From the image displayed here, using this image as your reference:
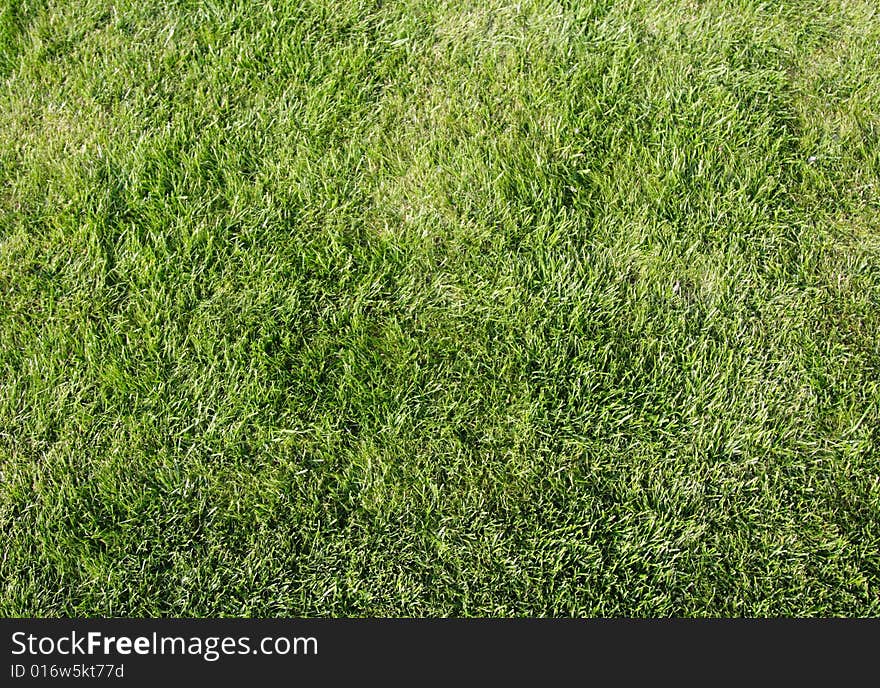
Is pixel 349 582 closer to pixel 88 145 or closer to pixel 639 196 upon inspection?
pixel 639 196

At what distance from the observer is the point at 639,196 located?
2818mm

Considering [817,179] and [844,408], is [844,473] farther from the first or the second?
[817,179]

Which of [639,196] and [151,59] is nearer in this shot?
[639,196]

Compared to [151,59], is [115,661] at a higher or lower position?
lower

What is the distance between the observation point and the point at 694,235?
2.74 metres

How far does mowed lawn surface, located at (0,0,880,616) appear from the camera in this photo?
2.30 m

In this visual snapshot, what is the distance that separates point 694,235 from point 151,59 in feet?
7.97

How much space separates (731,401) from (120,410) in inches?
83.3

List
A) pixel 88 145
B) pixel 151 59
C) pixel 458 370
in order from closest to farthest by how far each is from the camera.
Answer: pixel 458 370 → pixel 88 145 → pixel 151 59

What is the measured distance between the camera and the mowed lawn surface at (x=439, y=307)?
230cm

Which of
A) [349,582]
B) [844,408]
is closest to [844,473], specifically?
[844,408]

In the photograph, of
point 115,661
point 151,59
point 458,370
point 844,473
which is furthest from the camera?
point 151,59

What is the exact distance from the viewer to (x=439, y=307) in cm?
265

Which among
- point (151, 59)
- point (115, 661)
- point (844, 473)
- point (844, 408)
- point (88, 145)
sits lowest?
point (115, 661)
